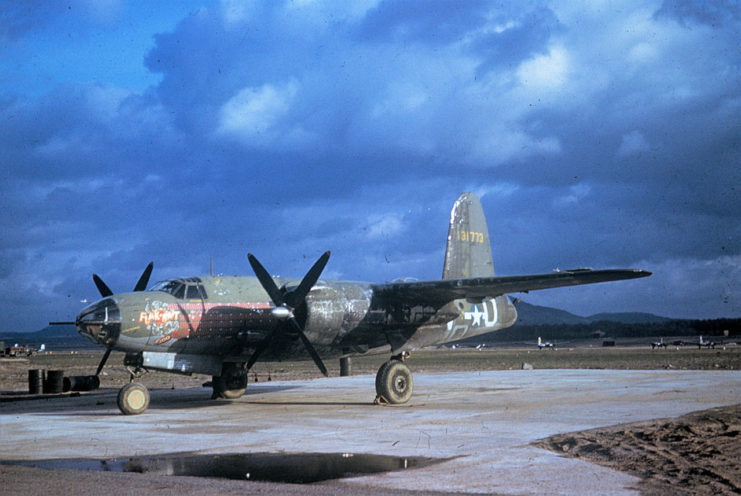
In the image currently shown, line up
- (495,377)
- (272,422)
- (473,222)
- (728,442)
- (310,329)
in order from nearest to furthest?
(728,442)
(272,422)
(310,329)
(473,222)
(495,377)

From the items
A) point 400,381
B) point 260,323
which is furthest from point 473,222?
point 260,323

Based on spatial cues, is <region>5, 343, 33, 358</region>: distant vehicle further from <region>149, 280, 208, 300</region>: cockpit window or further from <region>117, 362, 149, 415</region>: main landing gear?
<region>149, 280, 208, 300</region>: cockpit window

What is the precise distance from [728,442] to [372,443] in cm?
671

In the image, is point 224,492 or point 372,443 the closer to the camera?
point 224,492

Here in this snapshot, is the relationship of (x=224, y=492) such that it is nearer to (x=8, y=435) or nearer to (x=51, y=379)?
(x=8, y=435)

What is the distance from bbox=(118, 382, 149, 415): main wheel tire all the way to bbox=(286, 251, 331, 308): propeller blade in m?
5.07

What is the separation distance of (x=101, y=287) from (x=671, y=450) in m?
19.3

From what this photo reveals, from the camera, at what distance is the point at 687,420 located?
1647 cm

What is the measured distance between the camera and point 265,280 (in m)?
22.1

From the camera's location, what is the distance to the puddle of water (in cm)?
1091

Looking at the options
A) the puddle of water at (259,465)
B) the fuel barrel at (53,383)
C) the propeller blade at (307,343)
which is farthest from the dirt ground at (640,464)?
the fuel barrel at (53,383)

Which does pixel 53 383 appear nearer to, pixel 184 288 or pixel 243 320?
pixel 184 288

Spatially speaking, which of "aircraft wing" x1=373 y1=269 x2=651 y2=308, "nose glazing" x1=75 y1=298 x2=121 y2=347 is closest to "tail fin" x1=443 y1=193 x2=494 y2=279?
"aircraft wing" x1=373 y1=269 x2=651 y2=308

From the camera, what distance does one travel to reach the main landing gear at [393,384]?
22375 millimetres
